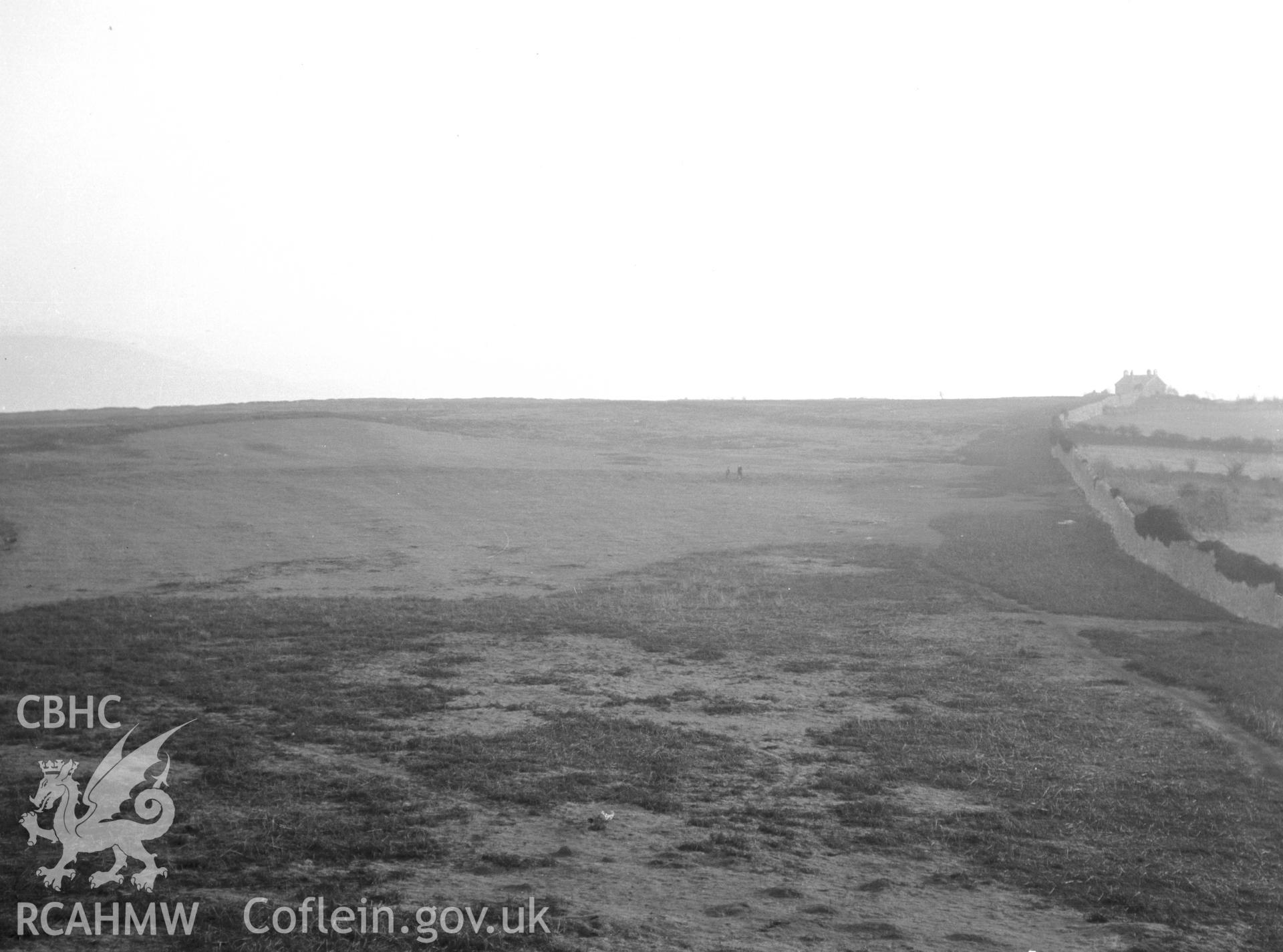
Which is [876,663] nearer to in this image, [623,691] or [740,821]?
[623,691]

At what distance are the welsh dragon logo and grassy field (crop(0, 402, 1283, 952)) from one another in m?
0.12

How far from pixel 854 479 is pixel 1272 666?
24013 mm

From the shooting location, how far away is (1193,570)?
18891 millimetres

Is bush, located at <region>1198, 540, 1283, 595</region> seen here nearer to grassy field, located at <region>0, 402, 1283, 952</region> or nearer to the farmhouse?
grassy field, located at <region>0, 402, 1283, 952</region>

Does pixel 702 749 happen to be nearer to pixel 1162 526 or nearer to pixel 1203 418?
pixel 1162 526

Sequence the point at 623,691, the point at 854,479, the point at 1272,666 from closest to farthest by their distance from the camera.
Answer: the point at 623,691 < the point at 1272,666 < the point at 854,479

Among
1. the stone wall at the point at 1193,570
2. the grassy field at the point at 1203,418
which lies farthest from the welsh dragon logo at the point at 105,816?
the grassy field at the point at 1203,418

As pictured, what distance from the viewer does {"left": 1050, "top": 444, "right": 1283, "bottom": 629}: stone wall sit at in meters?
16.4

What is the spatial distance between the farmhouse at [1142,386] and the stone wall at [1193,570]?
150 ft

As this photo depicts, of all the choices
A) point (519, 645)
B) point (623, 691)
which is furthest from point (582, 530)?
point (623, 691)

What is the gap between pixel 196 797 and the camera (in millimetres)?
8164

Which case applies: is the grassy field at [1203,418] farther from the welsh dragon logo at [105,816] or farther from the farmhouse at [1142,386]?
the welsh dragon logo at [105,816]

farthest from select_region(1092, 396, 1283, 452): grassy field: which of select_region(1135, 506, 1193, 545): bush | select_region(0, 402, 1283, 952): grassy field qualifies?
select_region(0, 402, 1283, 952): grassy field

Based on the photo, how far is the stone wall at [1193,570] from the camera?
16.4m
